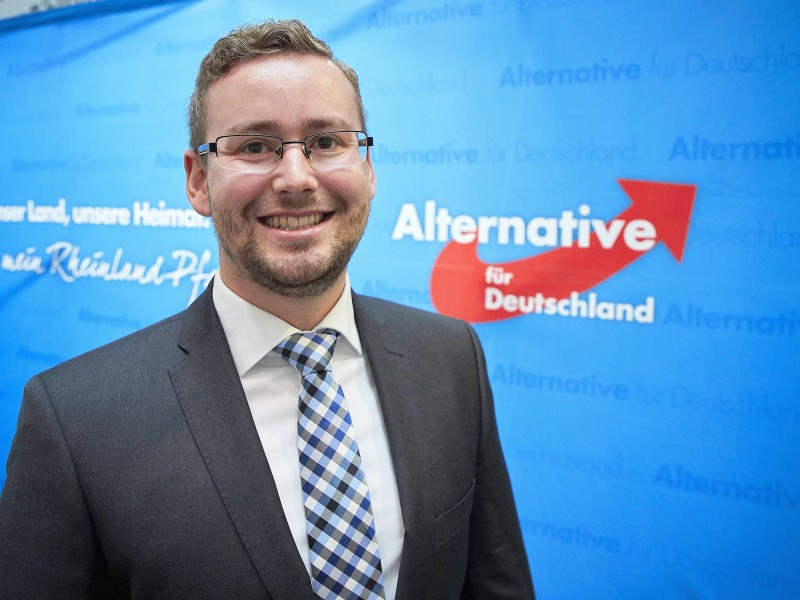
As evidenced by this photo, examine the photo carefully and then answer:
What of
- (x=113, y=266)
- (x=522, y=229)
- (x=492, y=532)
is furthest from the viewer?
(x=113, y=266)

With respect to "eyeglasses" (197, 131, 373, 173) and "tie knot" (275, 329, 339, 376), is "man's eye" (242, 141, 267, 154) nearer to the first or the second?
"eyeglasses" (197, 131, 373, 173)

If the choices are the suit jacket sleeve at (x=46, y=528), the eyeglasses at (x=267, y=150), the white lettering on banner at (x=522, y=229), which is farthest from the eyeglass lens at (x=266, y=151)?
the white lettering on banner at (x=522, y=229)

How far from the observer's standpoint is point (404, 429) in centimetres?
116

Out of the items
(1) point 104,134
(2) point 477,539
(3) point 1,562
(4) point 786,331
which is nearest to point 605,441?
(4) point 786,331

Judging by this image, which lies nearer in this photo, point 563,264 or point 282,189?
point 282,189

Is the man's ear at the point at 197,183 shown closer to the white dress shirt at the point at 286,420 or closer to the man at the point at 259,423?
the man at the point at 259,423

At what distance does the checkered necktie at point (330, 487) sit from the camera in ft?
3.35

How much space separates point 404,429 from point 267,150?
22.3 inches

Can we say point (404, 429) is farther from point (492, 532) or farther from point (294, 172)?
point (294, 172)

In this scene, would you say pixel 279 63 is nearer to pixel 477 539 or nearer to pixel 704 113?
pixel 477 539

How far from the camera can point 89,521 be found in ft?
3.17

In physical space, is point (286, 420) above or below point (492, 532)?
above

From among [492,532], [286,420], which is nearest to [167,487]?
[286,420]

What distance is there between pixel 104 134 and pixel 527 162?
182 cm
